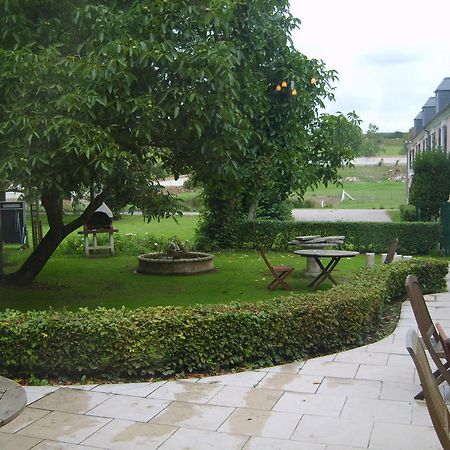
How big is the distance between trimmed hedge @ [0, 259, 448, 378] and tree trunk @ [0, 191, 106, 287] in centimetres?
459

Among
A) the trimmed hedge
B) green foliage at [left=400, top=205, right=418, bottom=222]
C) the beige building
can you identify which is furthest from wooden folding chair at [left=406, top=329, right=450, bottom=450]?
green foliage at [left=400, top=205, right=418, bottom=222]

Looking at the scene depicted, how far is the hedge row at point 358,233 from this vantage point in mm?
16531

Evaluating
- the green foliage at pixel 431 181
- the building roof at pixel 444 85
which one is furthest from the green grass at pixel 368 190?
the green foliage at pixel 431 181

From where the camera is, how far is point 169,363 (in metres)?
5.71

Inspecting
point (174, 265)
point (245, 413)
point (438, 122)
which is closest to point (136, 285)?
point (174, 265)

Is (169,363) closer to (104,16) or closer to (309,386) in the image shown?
(309,386)

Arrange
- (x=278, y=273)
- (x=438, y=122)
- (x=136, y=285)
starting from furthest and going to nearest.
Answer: (x=438, y=122) → (x=136, y=285) → (x=278, y=273)

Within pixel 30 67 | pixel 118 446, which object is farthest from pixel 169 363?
pixel 30 67

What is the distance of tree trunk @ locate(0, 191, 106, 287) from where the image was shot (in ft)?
34.3

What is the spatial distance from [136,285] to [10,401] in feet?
29.0

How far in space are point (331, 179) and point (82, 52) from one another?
5399 mm

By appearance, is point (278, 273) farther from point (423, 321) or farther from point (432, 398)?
point (432, 398)

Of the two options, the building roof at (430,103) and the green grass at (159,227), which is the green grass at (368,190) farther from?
the green grass at (159,227)

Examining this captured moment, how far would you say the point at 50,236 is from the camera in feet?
35.7
